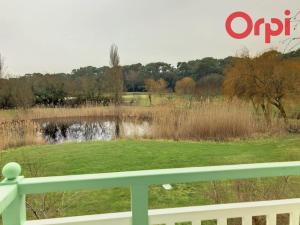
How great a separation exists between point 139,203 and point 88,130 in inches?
167

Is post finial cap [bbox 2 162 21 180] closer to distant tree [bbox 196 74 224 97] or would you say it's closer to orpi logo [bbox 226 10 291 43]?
orpi logo [bbox 226 10 291 43]

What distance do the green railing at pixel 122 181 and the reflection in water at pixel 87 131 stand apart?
3622 mm

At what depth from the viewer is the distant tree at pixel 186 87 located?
4084 mm

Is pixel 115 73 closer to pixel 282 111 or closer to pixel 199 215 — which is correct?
pixel 282 111

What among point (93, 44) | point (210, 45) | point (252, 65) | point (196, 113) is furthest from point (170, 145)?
point (252, 65)

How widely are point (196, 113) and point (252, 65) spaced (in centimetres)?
137

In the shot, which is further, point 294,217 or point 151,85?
point 151,85

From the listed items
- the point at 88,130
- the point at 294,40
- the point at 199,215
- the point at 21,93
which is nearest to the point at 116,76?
the point at 88,130

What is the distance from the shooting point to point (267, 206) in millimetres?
975

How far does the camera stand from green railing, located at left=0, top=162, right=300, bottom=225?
2.67 feet

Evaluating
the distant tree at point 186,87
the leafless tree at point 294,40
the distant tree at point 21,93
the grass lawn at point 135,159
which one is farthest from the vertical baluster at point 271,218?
the distant tree at point 21,93

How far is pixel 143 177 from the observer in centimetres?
86

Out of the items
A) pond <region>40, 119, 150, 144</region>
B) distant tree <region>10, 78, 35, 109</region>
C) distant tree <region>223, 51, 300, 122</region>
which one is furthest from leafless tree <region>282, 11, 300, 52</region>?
distant tree <region>10, 78, 35, 109</region>

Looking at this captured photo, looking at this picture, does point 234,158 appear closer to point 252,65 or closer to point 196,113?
point 196,113
